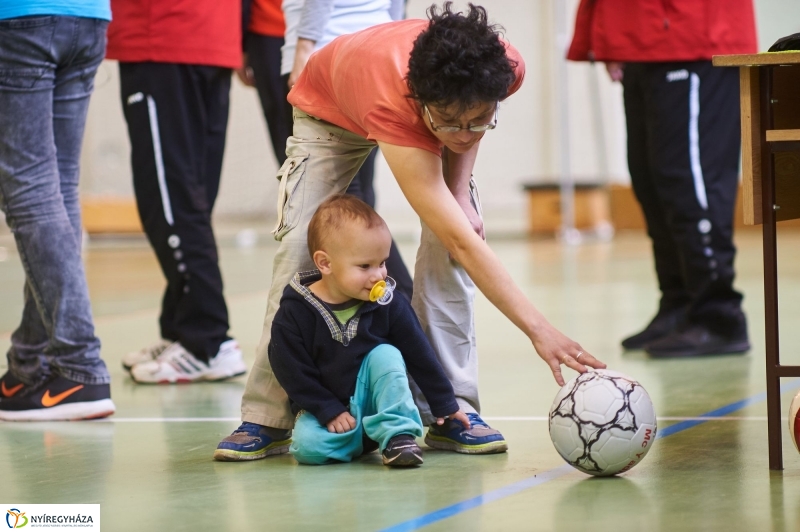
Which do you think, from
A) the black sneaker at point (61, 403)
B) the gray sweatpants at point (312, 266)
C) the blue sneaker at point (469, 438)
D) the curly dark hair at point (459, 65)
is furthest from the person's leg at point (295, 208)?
the black sneaker at point (61, 403)

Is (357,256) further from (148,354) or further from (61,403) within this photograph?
(148,354)

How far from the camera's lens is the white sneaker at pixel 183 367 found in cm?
378

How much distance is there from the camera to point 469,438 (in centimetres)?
264

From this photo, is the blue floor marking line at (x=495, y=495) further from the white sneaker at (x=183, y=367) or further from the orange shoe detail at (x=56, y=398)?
the white sneaker at (x=183, y=367)

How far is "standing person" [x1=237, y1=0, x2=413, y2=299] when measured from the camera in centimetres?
338

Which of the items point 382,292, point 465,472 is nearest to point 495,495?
point 465,472

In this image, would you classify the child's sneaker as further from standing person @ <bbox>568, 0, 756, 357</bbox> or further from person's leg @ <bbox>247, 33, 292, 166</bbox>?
standing person @ <bbox>568, 0, 756, 357</bbox>

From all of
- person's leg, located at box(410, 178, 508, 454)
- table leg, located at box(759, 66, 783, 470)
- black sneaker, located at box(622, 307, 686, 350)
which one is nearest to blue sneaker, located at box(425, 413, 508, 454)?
person's leg, located at box(410, 178, 508, 454)

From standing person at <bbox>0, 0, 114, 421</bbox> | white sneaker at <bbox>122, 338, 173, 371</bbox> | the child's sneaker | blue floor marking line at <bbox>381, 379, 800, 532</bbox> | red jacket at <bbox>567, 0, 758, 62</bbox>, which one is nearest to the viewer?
blue floor marking line at <bbox>381, 379, 800, 532</bbox>

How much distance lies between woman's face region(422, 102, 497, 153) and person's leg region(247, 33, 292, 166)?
5.32 ft

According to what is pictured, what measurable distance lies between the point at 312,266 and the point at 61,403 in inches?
37.7

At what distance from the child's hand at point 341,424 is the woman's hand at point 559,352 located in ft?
1.58

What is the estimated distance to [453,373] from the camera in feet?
8.96

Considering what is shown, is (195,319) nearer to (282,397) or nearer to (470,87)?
(282,397)
